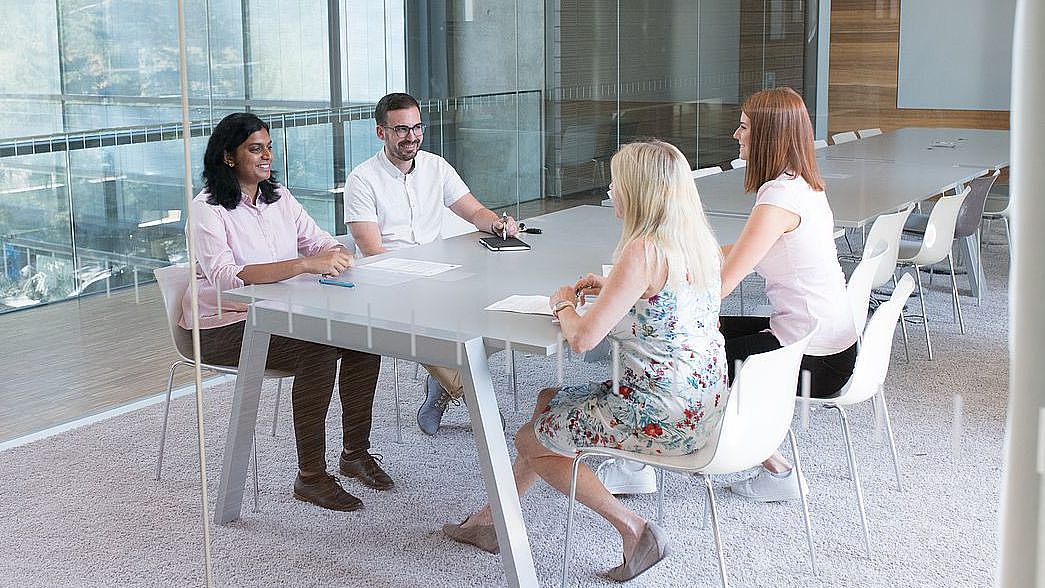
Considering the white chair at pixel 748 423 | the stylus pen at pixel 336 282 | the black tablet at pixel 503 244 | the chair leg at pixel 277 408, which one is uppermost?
the black tablet at pixel 503 244

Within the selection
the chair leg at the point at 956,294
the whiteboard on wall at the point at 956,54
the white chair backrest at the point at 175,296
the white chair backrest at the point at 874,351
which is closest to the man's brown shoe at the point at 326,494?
the white chair backrest at the point at 175,296

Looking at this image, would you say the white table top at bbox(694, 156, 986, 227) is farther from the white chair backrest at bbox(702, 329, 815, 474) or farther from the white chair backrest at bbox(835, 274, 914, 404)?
the white chair backrest at bbox(702, 329, 815, 474)

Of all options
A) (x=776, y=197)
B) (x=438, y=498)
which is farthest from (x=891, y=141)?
(x=438, y=498)

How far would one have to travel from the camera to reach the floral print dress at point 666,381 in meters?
2.31

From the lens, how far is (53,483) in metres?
2.93

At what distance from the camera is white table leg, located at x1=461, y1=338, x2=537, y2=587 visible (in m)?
2.32

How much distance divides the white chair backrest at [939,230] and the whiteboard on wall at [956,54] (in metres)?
0.44

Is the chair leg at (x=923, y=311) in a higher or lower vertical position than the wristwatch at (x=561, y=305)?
lower

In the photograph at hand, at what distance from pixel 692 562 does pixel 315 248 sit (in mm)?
1353

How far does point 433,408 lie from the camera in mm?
3471

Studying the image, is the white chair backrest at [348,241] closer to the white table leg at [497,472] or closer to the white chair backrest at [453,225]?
the white chair backrest at [453,225]

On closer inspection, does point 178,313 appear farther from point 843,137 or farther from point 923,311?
point 923,311

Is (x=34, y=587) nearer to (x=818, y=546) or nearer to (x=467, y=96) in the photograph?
(x=818, y=546)

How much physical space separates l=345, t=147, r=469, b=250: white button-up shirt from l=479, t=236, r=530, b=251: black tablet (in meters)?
0.40
